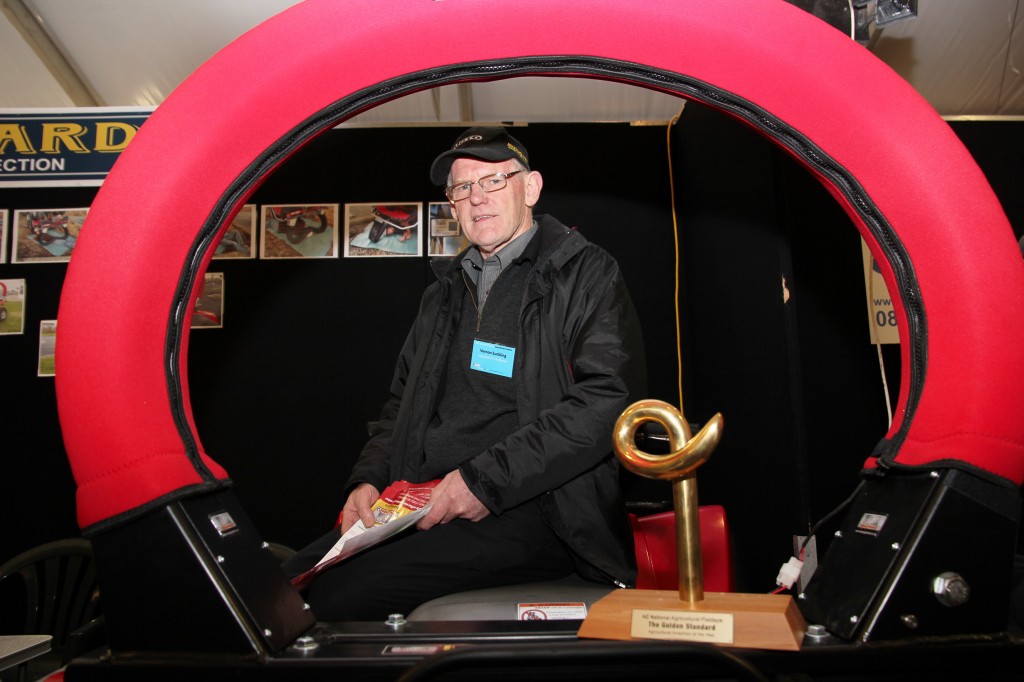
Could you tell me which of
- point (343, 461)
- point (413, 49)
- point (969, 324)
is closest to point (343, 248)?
point (343, 461)

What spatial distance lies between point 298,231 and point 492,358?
1731mm

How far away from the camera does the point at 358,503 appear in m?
1.51

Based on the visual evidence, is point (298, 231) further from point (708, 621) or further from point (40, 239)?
point (708, 621)

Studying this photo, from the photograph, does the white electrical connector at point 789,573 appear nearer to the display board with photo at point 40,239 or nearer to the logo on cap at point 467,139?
the logo on cap at point 467,139

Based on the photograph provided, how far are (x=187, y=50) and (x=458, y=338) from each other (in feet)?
6.92

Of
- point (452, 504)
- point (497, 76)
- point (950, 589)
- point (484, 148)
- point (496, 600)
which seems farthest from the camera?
point (484, 148)

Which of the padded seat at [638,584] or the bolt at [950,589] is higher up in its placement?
the bolt at [950,589]

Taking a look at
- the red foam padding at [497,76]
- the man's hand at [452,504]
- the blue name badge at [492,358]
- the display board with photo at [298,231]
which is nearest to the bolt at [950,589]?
the red foam padding at [497,76]

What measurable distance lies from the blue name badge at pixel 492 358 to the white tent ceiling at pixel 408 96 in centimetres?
183

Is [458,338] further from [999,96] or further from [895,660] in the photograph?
[999,96]

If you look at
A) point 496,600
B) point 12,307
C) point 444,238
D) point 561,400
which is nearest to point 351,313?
point 444,238

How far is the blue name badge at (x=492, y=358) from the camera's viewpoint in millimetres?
1457

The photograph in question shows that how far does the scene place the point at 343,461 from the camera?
112 inches

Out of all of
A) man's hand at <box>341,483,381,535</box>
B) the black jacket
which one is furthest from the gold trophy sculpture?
man's hand at <box>341,483,381,535</box>
